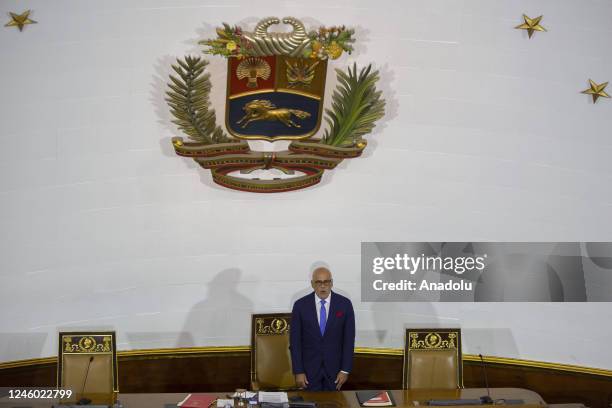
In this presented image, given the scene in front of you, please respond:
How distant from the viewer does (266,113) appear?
540 cm

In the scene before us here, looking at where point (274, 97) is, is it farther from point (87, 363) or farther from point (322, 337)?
point (87, 363)

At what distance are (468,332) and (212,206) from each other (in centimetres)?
246

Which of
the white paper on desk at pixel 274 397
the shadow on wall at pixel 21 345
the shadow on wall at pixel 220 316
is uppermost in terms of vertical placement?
the shadow on wall at pixel 220 316

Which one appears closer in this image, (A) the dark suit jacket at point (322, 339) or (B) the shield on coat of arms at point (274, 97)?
(A) the dark suit jacket at point (322, 339)

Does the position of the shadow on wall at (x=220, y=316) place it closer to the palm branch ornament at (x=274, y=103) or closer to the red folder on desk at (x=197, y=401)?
the palm branch ornament at (x=274, y=103)

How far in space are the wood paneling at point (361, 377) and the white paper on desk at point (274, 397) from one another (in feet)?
5.28

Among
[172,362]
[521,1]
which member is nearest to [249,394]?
[172,362]

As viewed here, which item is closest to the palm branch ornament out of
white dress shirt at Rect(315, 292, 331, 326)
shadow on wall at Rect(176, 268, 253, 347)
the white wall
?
the white wall

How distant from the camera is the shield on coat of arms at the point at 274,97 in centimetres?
537

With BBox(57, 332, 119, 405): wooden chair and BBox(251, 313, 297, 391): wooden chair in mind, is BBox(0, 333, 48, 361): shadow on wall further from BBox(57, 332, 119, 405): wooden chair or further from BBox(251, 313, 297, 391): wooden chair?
BBox(251, 313, 297, 391): wooden chair

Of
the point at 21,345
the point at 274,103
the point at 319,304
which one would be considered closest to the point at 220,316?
the point at 319,304

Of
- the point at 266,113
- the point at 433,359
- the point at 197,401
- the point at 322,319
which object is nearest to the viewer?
the point at 197,401

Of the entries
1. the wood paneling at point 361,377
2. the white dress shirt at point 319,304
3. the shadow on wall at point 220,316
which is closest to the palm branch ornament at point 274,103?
the shadow on wall at point 220,316

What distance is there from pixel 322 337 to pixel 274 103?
1956 millimetres
